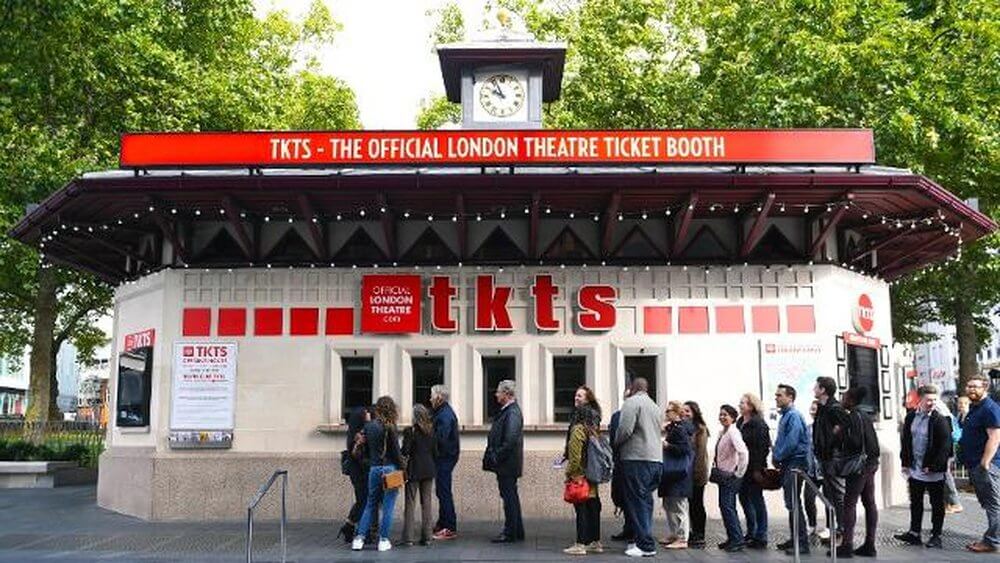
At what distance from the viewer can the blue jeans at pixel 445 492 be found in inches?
455

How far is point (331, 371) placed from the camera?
13.8 m

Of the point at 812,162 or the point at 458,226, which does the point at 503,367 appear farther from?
the point at 812,162

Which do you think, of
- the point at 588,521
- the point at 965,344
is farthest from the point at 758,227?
the point at 965,344

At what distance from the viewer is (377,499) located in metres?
10.6

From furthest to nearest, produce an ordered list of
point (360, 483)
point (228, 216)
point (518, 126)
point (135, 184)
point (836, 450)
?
point (518, 126) → point (228, 216) → point (135, 184) → point (360, 483) → point (836, 450)

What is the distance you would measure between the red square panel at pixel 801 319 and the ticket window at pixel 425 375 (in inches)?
212

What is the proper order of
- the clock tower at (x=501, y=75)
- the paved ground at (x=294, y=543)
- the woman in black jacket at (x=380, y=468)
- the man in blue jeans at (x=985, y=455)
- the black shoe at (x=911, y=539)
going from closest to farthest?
the paved ground at (x=294, y=543), the woman in black jacket at (x=380, y=468), the man in blue jeans at (x=985, y=455), the black shoe at (x=911, y=539), the clock tower at (x=501, y=75)

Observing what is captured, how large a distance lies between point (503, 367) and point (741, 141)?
4.87 m

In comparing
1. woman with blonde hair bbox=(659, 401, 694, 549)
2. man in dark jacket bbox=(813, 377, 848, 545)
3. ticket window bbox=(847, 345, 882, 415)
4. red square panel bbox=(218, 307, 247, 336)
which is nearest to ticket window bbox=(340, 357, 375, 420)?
red square panel bbox=(218, 307, 247, 336)

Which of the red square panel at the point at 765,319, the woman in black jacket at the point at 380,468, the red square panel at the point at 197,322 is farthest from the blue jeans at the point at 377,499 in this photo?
the red square panel at the point at 765,319

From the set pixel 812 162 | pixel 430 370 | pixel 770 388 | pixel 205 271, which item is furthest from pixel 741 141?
pixel 205 271

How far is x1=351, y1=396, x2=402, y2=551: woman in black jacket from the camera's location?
10523mm

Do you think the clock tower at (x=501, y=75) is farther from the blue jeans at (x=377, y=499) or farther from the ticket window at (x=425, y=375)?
the blue jeans at (x=377, y=499)

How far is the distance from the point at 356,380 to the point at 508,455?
3.79 m
